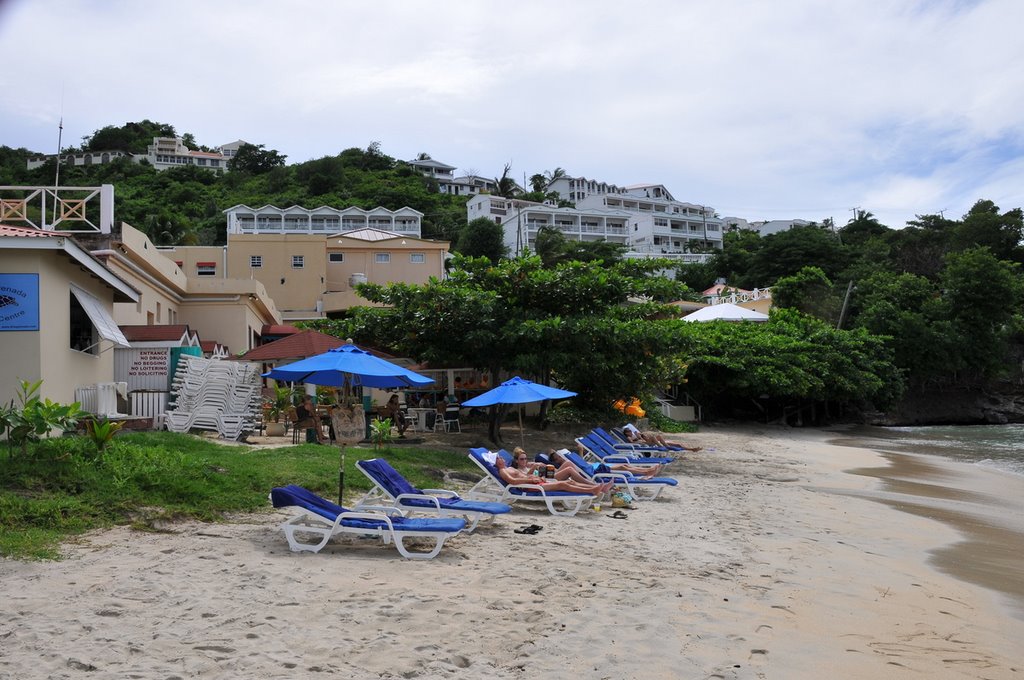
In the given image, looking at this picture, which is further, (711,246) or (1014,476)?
(711,246)

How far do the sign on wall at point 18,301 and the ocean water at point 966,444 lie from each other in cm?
2220

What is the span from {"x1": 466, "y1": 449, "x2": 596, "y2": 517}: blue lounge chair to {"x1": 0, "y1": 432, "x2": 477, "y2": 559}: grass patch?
1113 mm

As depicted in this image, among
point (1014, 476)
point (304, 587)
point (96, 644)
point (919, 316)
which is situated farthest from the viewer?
point (919, 316)

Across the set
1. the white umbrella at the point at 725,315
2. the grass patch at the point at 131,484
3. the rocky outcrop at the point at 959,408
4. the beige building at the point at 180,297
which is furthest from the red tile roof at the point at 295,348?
the rocky outcrop at the point at 959,408

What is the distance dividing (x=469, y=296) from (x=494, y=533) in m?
8.42

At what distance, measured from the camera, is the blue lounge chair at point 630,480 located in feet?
38.4

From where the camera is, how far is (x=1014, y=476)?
19.1 metres

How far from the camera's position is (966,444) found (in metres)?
28.4

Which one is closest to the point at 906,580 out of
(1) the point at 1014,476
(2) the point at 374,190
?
(1) the point at 1014,476

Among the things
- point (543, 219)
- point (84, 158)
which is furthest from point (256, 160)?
point (543, 219)

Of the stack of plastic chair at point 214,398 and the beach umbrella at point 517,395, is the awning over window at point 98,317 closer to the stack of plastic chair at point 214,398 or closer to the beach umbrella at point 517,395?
the stack of plastic chair at point 214,398

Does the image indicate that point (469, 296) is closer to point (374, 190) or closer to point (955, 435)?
point (955, 435)

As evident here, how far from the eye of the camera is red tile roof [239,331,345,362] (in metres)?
16.3

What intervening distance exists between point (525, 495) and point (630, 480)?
2.63 metres
